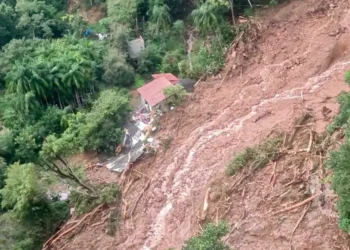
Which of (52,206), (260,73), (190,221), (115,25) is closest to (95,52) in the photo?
(115,25)

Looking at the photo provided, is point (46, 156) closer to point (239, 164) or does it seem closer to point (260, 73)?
point (239, 164)

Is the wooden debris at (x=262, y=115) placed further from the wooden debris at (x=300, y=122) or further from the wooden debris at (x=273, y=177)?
the wooden debris at (x=273, y=177)

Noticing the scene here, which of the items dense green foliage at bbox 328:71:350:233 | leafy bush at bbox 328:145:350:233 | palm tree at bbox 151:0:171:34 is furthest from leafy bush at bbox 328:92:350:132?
palm tree at bbox 151:0:171:34

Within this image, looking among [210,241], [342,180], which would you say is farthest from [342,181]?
[210,241]

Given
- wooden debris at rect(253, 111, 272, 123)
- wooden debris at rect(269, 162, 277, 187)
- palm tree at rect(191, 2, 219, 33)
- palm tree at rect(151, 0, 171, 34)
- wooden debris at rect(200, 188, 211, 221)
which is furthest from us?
palm tree at rect(151, 0, 171, 34)

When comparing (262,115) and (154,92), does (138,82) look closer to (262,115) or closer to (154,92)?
(154,92)

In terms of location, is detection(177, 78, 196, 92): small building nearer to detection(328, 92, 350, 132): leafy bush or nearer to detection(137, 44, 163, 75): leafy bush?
detection(137, 44, 163, 75): leafy bush
